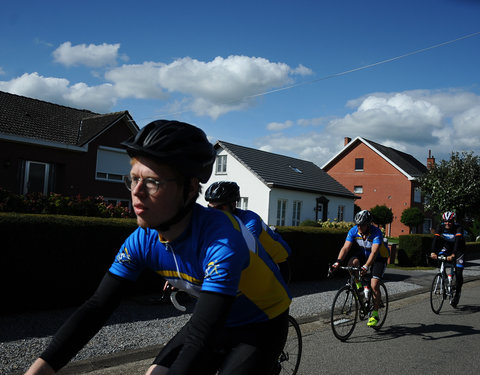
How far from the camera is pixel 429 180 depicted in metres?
25.2

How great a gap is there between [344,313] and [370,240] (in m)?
1.26

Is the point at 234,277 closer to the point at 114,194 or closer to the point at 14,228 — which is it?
the point at 14,228

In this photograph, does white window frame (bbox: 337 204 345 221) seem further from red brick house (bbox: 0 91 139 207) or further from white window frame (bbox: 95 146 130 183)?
white window frame (bbox: 95 146 130 183)

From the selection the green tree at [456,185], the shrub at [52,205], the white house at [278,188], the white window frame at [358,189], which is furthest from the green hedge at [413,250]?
the white window frame at [358,189]

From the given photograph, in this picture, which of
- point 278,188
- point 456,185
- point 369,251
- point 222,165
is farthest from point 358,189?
point 369,251

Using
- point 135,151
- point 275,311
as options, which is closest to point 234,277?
point 275,311

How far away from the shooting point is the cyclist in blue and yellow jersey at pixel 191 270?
182 cm

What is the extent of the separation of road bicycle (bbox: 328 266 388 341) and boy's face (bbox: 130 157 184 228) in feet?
16.4

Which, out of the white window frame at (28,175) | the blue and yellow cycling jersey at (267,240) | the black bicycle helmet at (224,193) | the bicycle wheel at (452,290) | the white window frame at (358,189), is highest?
the white window frame at (358,189)

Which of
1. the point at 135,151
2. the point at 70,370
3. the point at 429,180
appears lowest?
the point at 70,370

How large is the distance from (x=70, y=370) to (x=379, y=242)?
4760 mm

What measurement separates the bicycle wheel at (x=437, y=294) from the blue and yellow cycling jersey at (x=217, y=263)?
7.31 m

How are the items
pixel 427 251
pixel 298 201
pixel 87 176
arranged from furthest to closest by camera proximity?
pixel 298 201 < pixel 87 176 < pixel 427 251

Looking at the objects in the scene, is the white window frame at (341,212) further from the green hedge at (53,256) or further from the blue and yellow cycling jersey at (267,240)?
the blue and yellow cycling jersey at (267,240)
